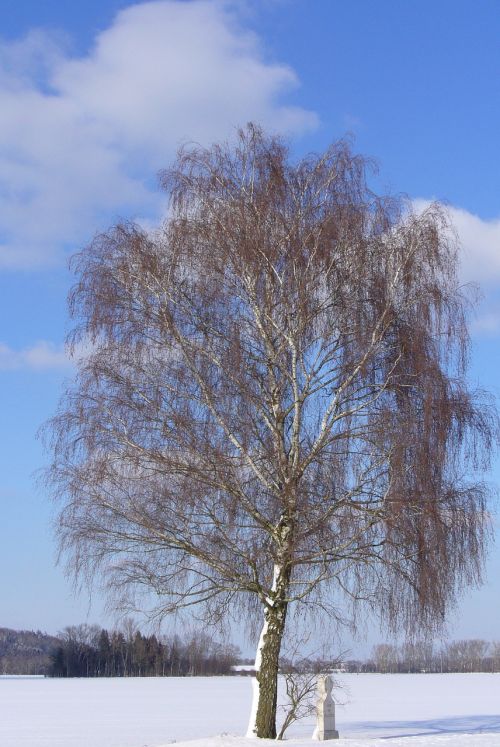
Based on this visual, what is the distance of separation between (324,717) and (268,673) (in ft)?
5.17

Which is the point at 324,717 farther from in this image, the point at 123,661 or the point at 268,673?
the point at 123,661

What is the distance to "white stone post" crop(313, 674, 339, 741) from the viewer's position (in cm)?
1461

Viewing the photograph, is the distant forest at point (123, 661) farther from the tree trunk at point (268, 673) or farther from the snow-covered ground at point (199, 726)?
the tree trunk at point (268, 673)

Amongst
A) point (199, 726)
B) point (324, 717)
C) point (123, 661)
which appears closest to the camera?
point (324, 717)

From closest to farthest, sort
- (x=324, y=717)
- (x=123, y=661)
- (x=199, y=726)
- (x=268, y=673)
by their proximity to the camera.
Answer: (x=268, y=673), (x=324, y=717), (x=199, y=726), (x=123, y=661)

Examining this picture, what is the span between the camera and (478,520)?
1350 centimetres

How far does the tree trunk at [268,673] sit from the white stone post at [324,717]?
3.54 ft

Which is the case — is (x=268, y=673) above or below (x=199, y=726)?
above

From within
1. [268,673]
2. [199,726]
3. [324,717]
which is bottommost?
[199,726]

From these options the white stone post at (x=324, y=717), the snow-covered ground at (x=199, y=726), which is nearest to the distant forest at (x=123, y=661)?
the snow-covered ground at (x=199, y=726)

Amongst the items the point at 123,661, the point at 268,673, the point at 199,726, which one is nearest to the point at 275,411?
the point at 268,673

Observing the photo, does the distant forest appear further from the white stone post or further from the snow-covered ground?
the white stone post

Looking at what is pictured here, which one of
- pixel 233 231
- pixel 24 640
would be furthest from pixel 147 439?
pixel 24 640

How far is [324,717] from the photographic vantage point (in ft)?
48.2
